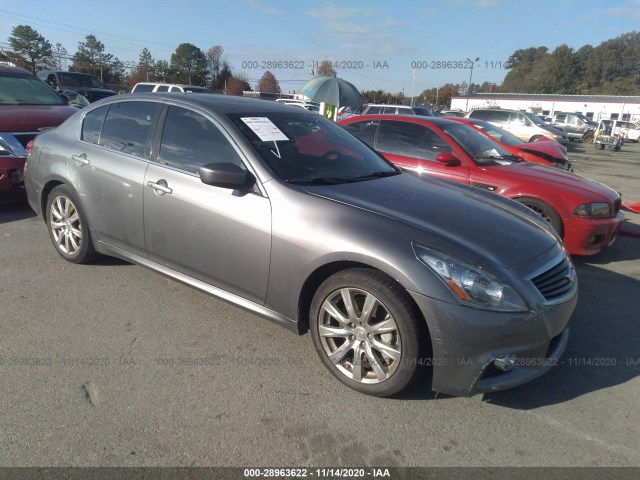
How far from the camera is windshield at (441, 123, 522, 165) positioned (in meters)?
5.94

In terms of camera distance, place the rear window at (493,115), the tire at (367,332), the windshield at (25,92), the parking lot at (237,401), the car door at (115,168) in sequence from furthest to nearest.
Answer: the rear window at (493,115) → the windshield at (25,92) → the car door at (115,168) → the tire at (367,332) → the parking lot at (237,401)

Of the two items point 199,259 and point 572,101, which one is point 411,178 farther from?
point 572,101

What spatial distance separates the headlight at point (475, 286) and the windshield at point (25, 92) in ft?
23.6

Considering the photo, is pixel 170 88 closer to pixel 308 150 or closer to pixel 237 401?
pixel 308 150

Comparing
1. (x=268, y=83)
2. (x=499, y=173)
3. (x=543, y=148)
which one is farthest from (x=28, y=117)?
(x=268, y=83)

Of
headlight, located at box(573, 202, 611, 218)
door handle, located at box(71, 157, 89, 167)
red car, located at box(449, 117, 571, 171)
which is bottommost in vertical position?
headlight, located at box(573, 202, 611, 218)

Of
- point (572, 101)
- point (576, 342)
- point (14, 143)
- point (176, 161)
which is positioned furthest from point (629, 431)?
point (572, 101)

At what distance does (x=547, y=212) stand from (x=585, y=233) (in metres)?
0.44

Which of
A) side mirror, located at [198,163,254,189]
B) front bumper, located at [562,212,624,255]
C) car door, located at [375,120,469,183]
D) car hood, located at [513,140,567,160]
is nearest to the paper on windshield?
side mirror, located at [198,163,254,189]

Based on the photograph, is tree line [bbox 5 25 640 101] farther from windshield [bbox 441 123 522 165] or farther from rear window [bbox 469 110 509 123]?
windshield [bbox 441 123 522 165]

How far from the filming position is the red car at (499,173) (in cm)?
516

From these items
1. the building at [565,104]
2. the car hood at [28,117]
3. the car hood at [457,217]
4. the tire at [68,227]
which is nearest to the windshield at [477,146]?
the car hood at [457,217]

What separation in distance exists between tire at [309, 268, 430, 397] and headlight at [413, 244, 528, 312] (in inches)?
9.3

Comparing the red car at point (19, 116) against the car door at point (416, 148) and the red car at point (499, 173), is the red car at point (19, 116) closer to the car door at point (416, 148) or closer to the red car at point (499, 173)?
the red car at point (499, 173)
